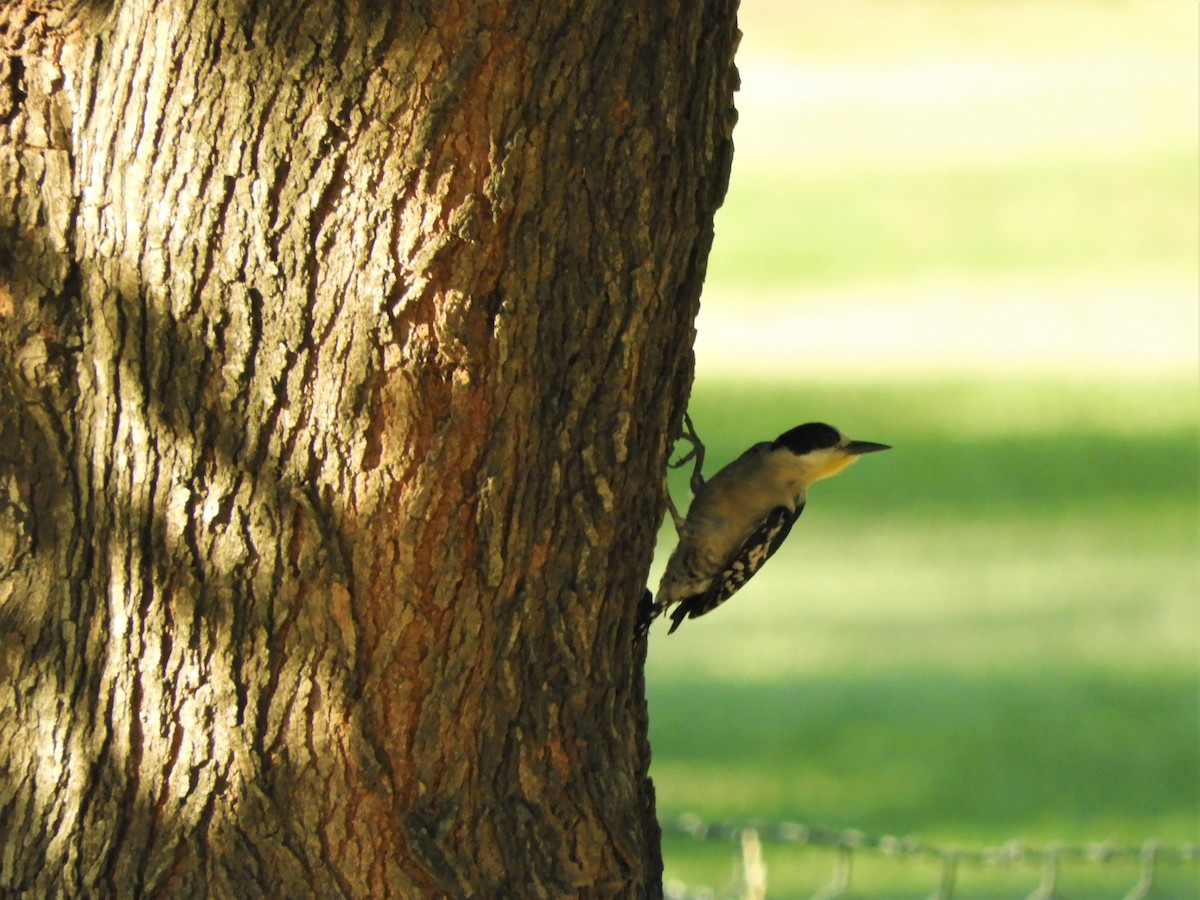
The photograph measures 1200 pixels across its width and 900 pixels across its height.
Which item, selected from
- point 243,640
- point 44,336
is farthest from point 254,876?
point 44,336

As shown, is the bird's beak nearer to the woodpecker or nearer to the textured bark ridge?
the woodpecker

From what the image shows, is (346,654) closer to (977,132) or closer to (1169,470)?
(1169,470)

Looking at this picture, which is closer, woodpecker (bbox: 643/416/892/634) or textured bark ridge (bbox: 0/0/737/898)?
textured bark ridge (bbox: 0/0/737/898)

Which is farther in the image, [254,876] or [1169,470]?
[1169,470]

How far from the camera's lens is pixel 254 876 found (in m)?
4.26

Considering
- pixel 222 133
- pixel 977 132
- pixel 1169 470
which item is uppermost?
pixel 977 132

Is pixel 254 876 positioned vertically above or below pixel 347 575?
below

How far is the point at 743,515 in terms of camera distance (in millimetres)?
7422

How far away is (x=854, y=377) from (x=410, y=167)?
17.9 m

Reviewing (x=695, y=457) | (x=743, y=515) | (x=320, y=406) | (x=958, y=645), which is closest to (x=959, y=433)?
(x=958, y=645)

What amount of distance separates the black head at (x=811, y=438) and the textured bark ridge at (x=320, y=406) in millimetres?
2950

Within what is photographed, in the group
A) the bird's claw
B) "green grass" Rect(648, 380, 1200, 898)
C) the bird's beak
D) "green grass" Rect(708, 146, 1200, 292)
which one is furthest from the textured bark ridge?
"green grass" Rect(708, 146, 1200, 292)

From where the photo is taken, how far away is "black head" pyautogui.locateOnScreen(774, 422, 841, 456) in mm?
7344

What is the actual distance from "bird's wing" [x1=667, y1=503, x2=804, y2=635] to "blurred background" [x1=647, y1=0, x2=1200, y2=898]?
9.27ft
